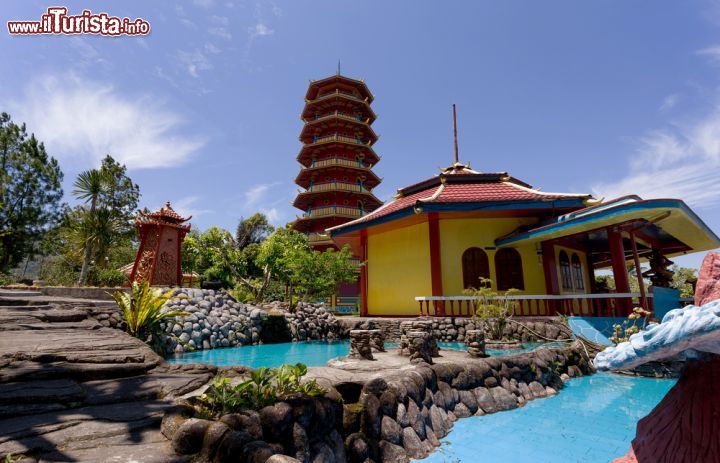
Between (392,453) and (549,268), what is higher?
(549,268)

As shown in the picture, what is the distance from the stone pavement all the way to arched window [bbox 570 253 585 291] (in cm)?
1280

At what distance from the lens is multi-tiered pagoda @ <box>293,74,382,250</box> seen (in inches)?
1025

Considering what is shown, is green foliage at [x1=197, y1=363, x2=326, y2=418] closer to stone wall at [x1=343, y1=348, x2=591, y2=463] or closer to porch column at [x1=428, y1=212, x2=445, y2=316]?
stone wall at [x1=343, y1=348, x2=591, y2=463]

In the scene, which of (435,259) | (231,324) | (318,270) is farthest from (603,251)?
(231,324)

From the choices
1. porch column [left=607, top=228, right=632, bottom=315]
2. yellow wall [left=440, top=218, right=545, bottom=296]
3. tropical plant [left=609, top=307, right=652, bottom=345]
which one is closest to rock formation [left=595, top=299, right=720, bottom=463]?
tropical plant [left=609, top=307, right=652, bottom=345]

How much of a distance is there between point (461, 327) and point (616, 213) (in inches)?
191

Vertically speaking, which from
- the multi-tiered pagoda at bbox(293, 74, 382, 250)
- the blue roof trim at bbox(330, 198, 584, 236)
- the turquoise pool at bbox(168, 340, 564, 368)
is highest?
the multi-tiered pagoda at bbox(293, 74, 382, 250)

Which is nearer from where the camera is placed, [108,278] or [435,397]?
[435,397]

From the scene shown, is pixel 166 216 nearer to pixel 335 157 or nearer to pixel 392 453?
pixel 392 453

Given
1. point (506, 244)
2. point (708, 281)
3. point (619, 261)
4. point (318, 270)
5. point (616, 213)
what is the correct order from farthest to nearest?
1. point (318, 270)
2. point (506, 244)
3. point (619, 261)
4. point (616, 213)
5. point (708, 281)

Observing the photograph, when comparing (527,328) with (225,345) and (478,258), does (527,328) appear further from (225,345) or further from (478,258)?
A: (225,345)

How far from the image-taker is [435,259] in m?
11.9

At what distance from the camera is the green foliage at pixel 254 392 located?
3188mm

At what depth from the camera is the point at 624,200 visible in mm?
8578
